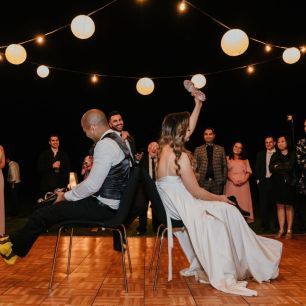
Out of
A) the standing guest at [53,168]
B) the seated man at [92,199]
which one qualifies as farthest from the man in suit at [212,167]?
the seated man at [92,199]

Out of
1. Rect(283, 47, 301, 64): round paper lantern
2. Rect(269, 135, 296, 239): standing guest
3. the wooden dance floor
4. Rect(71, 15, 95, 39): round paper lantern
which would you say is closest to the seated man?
the wooden dance floor

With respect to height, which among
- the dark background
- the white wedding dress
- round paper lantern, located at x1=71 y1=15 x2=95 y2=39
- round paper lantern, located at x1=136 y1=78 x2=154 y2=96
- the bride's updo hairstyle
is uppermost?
the dark background

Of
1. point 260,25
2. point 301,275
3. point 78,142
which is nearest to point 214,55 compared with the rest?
point 260,25

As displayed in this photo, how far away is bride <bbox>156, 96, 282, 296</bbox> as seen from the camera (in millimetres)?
3082

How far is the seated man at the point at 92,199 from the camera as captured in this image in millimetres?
2912

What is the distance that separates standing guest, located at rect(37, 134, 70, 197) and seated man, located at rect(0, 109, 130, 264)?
365 centimetres

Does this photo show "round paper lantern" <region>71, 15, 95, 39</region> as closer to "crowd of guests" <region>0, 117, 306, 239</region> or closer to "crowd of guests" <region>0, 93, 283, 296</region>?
"crowd of guests" <region>0, 117, 306, 239</region>

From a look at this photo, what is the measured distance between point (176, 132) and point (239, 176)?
349cm

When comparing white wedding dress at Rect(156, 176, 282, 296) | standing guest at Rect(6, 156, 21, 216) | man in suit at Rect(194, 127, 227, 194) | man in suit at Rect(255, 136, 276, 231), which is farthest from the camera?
standing guest at Rect(6, 156, 21, 216)

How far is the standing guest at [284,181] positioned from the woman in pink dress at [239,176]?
2.45 feet

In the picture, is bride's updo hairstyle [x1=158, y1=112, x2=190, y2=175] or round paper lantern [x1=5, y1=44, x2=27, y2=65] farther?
round paper lantern [x1=5, y1=44, x2=27, y2=65]

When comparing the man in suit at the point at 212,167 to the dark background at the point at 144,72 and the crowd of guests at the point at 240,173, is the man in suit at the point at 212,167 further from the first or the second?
the dark background at the point at 144,72

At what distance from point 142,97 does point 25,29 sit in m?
6.10

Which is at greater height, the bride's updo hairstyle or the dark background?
the dark background
